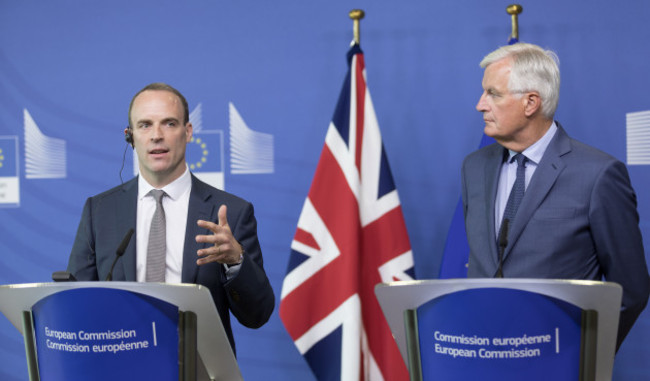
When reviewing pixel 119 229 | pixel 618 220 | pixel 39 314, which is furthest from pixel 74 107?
pixel 618 220

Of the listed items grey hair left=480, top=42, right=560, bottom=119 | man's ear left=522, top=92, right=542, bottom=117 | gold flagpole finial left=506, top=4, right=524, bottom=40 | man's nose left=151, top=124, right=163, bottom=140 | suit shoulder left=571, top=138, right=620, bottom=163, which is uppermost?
gold flagpole finial left=506, top=4, right=524, bottom=40

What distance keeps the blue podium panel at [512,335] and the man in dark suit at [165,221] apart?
77 centimetres

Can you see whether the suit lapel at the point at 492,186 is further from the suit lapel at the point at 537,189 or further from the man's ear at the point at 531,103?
the man's ear at the point at 531,103

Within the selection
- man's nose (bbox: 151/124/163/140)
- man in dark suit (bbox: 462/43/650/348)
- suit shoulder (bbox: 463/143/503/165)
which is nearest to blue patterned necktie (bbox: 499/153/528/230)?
man in dark suit (bbox: 462/43/650/348)

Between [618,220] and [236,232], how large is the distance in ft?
3.92

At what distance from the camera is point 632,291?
204 centimetres

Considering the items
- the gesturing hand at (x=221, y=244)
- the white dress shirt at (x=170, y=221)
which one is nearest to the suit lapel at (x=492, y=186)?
the gesturing hand at (x=221, y=244)

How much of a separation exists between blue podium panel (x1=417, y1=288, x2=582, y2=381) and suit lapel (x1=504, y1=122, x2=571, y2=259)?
0.79 metres

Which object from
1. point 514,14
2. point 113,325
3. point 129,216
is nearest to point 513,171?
point 514,14

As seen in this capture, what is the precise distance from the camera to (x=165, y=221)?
6.96ft

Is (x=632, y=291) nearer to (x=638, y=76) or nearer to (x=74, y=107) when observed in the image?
(x=638, y=76)

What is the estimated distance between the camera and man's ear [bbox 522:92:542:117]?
2.24 metres

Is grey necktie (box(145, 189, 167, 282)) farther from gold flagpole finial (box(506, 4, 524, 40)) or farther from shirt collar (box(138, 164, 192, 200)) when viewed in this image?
gold flagpole finial (box(506, 4, 524, 40))

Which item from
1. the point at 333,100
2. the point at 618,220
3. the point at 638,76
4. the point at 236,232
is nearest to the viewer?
the point at 618,220
